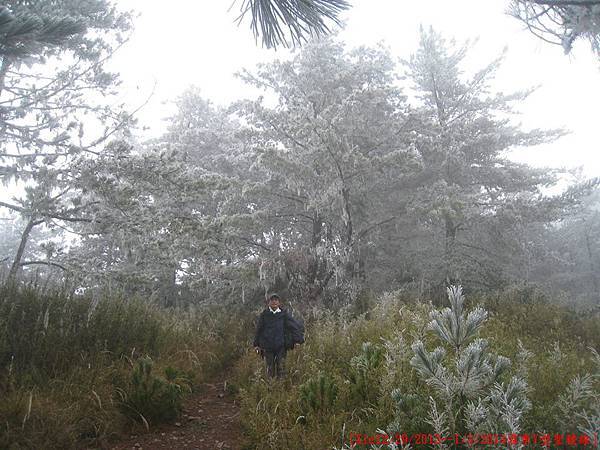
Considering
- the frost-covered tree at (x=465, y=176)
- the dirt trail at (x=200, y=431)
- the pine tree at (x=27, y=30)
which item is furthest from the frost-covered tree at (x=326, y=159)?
the pine tree at (x=27, y=30)

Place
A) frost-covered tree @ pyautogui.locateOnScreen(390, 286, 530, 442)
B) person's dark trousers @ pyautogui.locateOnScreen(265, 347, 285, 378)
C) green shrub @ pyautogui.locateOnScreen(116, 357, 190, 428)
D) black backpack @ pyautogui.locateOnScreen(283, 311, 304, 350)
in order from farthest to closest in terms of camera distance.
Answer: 1. black backpack @ pyautogui.locateOnScreen(283, 311, 304, 350)
2. person's dark trousers @ pyautogui.locateOnScreen(265, 347, 285, 378)
3. green shrub @ pyautogui.locateOnScreen(116, 357, 190, 428)
4. frost-covered tree @ pyautogui.locateOnScreen(390, 286, 530, 442)

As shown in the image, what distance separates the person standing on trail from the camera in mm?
6320

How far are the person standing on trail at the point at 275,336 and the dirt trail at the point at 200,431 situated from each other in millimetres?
833

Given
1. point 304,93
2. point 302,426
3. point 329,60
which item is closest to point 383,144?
point 304,93

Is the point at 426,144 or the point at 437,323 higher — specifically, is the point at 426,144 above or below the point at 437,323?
above

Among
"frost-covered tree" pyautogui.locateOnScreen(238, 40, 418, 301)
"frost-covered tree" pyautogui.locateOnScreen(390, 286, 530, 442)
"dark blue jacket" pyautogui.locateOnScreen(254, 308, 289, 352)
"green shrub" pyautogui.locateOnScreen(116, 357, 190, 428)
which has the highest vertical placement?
"frost-covered tree" pyautogui.locateOnScreen(238, 40, 418, 301)

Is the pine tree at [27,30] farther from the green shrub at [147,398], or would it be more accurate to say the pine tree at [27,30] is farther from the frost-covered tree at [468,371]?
the frost-covered tree at [468,371]

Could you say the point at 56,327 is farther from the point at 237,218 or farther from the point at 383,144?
the point at 383,144

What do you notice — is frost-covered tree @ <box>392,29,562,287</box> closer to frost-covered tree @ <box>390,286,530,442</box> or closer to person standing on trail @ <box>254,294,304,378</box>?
person standing on trail @ <box>254,294,304,378</box>

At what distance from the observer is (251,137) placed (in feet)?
42.9

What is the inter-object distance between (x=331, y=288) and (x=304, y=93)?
7391mm

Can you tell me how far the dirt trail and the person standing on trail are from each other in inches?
32.8

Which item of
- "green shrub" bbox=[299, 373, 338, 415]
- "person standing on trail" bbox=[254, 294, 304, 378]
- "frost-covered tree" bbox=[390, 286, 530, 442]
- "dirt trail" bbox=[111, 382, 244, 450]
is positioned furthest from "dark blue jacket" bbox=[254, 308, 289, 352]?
"frost-covered tree" bbox=[390, 286, 530, 442]

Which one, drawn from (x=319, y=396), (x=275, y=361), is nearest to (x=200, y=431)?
(x=319, y=396)
